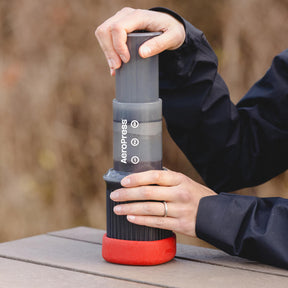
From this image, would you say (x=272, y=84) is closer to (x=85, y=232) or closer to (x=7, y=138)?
(x=85, y=232)

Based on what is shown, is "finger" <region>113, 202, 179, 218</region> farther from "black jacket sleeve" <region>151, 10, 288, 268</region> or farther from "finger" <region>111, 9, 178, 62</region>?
"finger" <region>111, 9, 178, 62</region>

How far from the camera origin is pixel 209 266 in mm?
1492

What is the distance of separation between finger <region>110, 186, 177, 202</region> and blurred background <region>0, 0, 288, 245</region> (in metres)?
2.03

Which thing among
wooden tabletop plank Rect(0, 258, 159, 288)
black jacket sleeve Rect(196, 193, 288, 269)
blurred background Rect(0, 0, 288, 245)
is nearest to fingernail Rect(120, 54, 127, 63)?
black jacket sleeve Rect(196, 193, 288, 269)

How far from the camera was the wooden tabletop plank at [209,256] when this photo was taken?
1.48 meters

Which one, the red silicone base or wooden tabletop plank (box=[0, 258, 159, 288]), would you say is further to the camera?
the red silicone base

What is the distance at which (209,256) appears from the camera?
1.59 meters

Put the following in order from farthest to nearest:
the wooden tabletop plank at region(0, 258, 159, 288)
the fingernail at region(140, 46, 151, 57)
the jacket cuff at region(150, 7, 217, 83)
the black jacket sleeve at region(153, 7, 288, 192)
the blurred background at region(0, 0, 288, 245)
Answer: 1. the blurred background at region(0, 0, 288, 245)
2. the black jacket sleeve at region(153, 7, 288, 192)
3. the jacket cuff at region(150, 7, 217, 83)
4. the fingernail at region(140, 46, 151, 57)
5. the wooden tabletop plank at region(0, 258, 159, 288)

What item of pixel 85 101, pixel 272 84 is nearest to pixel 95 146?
pixel 85 101

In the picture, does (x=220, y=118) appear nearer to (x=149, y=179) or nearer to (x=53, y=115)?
(x=149, y=179)

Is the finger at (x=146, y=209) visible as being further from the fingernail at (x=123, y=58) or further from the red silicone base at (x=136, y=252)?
the fingernail at (x=123, y=58)

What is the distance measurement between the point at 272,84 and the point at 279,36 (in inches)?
46.2

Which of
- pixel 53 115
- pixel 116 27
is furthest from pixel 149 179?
pixel 53 115

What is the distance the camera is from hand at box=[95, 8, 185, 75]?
1483 mm
